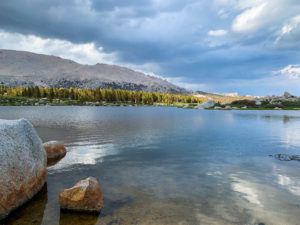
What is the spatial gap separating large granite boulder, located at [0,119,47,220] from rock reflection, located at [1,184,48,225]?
0.24 m

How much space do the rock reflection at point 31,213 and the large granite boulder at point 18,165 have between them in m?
0.24

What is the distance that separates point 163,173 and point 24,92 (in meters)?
201

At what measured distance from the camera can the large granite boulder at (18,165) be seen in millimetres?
7736

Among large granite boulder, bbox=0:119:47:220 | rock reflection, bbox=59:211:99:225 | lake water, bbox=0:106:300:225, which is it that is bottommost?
rock reflection, bbox=59:211:99:225

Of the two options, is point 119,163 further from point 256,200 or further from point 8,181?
point 256,200

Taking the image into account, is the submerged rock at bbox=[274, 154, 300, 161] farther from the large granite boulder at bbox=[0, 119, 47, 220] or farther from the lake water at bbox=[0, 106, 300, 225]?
the large granite boulder at bbox=[0, 119, 47, 220]

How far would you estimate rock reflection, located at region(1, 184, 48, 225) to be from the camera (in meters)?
7.55

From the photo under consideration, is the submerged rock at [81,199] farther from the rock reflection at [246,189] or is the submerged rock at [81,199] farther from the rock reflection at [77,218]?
the rock reflection at [246,189]

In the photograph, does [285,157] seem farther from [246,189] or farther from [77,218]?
[77,218]

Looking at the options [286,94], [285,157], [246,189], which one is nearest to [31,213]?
[246,189]

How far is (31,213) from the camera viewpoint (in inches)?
320

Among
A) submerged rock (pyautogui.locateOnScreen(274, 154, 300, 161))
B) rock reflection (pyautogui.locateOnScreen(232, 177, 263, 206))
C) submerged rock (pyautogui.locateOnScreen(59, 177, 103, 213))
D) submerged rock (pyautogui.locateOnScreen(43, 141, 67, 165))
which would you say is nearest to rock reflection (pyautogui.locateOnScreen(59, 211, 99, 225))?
submerged rock (pyautogui.locateOnScreen(59, 177, 103, 213))

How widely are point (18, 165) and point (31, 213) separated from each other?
211 centimetres

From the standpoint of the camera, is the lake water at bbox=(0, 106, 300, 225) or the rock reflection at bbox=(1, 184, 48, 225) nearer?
the rock reflection at bbox=(1, 184, 48, 225)
